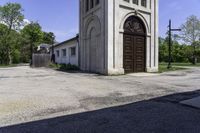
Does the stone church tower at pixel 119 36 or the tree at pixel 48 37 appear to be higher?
the tree at pixel 48 37

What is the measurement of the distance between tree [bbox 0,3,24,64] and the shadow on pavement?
46287 millimetres

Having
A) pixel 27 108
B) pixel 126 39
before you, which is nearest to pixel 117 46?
pixel 126 39

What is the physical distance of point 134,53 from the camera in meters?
18.8

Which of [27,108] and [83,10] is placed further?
[83,10]

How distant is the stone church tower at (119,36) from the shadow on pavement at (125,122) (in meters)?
11.2

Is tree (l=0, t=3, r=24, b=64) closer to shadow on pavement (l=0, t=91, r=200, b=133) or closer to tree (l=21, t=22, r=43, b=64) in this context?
tree (l=21, t=22, r=43, b=64)

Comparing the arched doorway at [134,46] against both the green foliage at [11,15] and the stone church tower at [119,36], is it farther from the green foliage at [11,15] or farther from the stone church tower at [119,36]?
the green foliage at [11,15]

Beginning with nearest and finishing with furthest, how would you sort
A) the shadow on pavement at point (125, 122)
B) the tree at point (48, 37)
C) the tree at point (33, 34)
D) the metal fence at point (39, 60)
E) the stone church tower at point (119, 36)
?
the shadow on pavement at point (125, 122) < the stone church tower at point (119, 36) < the metal fence at point (39, 60) < the tree at point (33, 34) < the tree at point (48, 37)

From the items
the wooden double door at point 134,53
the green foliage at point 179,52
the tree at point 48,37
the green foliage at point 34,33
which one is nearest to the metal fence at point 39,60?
the wooden double door at point 134,53

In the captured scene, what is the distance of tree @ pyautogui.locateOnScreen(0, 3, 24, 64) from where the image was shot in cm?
4796

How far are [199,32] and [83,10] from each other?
32035 millimetres

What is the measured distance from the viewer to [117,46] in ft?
56.7

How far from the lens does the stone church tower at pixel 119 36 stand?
17047 millimetres

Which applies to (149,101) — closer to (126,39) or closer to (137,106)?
(137,106)
